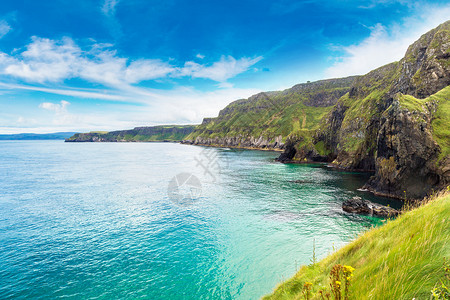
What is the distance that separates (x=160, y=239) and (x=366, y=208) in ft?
113

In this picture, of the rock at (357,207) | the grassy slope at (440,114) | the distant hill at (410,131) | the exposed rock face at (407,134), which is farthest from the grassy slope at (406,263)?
the grassy slope at (440,114)

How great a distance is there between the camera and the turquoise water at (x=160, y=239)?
1894cm

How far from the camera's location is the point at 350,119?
323 ft

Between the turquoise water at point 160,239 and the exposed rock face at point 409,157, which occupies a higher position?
the exposed rock face at point 409,157

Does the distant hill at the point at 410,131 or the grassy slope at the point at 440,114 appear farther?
the distant hill at the point at 410,131

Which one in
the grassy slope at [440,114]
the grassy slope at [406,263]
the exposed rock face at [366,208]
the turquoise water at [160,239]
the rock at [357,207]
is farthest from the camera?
the grassy slope at [440,114]

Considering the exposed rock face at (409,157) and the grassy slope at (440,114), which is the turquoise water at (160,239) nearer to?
the exposed rock face at (409,157)

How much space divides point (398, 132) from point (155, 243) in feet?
171

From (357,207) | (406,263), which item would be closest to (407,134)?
(357,207)

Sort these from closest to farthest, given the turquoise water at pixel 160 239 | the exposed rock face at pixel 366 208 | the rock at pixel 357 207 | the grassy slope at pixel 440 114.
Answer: the turquoise water at pixel 160 239
the exposed rock face at pixel 366 208
the rock at pixel 357 207
the grassy slope at pixel 440 114

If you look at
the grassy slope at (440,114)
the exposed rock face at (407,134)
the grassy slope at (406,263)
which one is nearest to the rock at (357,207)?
the exposed rock face at (407,134)

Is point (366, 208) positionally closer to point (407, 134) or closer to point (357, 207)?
point (357, 207)

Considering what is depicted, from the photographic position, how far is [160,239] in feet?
90.7

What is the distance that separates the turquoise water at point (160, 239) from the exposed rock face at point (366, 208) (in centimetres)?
186
